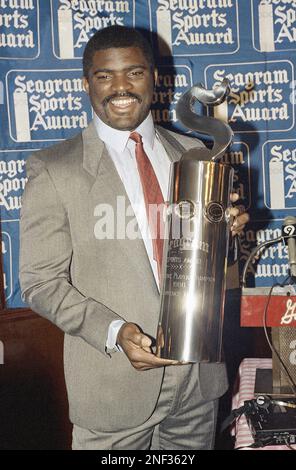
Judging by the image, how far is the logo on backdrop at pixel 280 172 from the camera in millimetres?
2674

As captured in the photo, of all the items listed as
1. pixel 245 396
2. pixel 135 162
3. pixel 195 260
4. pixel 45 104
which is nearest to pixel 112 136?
pixel 135 162

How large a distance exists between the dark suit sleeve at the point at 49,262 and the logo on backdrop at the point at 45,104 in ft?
3.70

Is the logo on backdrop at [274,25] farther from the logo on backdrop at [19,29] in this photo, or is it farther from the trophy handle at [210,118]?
the trophy handle at [210,118]

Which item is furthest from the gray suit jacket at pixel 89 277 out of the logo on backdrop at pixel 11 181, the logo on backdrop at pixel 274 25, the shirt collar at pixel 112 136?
the logo on backdrop at pixel 274 25

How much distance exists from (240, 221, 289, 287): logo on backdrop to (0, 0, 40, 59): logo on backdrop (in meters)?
1.14

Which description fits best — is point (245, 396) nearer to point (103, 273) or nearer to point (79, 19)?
point (103, 273)

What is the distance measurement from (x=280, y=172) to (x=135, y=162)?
120cm

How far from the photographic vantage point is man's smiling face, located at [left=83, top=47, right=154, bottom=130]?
1564mm

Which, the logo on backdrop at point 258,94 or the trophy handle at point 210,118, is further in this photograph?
the logo on backdrop at point 258,94

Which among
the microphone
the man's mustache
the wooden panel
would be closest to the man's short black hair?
the man's mustache

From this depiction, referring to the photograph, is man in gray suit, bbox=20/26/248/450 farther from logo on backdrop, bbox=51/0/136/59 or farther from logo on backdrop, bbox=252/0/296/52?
logo on backdrop, bbox=252/0/296/52

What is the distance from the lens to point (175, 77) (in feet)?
8.73

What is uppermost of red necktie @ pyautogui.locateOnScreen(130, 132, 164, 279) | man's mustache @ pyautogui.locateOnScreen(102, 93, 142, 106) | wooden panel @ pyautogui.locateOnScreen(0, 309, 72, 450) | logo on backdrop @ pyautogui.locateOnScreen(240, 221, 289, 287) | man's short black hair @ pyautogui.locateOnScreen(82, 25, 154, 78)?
man's short black hair @ pyautogui.locateOnScreen(82, 25, 154, 78)
